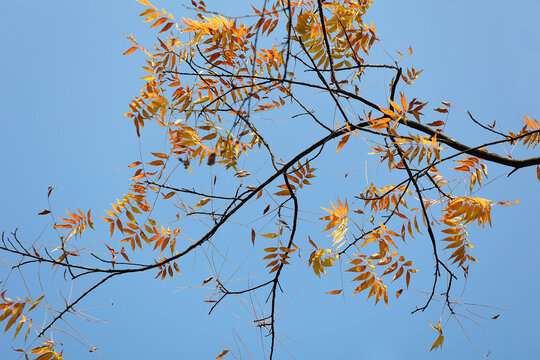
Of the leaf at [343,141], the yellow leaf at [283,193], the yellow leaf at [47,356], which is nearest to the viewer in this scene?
the leaf at [343,141]

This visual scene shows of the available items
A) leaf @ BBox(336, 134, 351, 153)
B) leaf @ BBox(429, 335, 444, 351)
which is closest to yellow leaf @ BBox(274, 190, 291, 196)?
leaf @ BBox(336, 134, 351, 153)

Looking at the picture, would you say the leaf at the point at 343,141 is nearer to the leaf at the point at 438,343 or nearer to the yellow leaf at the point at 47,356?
the leaf at the point at 438,343

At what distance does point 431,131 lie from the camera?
8.32ft

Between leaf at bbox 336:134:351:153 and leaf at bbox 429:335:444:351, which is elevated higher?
leaf at bbox 336:134:351:153

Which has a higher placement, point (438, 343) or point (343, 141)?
point (343, 141)

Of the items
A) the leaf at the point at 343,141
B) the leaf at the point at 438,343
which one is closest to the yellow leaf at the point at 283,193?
the leaf at the point at 343,141

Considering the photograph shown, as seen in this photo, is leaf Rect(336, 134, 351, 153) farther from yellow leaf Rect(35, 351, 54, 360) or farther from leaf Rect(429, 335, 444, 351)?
yellow leaf Rect(35, 351, 54, 360)

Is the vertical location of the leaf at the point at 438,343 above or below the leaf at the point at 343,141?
below

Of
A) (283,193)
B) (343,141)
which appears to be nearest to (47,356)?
(283,193)

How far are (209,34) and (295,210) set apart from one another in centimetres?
119

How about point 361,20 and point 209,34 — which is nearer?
point 209,34

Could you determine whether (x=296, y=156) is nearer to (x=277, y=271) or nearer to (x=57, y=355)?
(x=277, y=271)

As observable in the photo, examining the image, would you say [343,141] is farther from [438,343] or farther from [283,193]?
[438,343]

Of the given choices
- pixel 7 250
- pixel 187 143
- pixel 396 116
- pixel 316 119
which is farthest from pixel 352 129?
pixel 7 250
